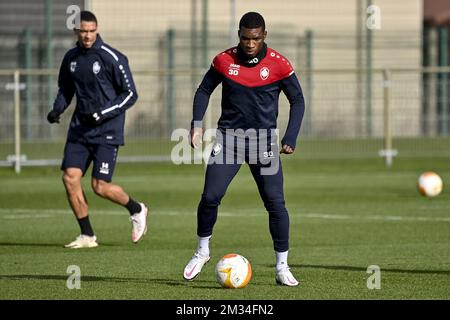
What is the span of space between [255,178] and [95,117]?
146 inches

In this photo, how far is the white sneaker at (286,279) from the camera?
→ 10766 mm

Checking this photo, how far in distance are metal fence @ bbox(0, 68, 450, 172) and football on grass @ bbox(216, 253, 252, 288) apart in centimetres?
1545

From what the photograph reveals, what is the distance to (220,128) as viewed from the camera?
11164mm

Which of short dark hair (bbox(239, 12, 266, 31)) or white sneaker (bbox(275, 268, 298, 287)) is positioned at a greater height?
short dark hair (bbox(239, 12, 266, 31))

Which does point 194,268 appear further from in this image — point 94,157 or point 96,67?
point 96,67

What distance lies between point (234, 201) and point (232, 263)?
9.78 meters

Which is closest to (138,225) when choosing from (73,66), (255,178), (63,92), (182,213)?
(63,92)

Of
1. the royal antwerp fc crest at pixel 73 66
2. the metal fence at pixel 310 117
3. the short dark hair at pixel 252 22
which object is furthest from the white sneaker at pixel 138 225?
the metal fence at pixel 310 117

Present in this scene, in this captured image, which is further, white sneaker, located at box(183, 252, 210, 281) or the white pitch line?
the white pitch line

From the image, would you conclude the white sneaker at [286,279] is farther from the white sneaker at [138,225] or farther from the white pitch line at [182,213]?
the white pitch line at [182,213]

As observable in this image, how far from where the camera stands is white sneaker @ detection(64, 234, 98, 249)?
14.2 metres

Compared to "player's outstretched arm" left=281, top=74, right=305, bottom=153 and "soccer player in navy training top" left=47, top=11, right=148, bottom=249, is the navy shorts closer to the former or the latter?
"soccer player in navy training top" left=47, top=11, right=148, bottom=249

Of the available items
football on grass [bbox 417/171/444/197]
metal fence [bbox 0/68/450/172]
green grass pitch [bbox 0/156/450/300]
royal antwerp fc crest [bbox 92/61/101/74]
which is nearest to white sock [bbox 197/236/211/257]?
green grass pitch [bbox 0/156/450/300]

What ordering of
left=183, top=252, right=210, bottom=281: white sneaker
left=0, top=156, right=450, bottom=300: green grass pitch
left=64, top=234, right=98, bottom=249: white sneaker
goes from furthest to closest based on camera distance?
left=64, top=234, right=98, bottom=249: white sneaker < left=183, top=252, right=210, bottom=281: white sneaker < left=0, top=156, right=450, bottom=300: green grass pitch
